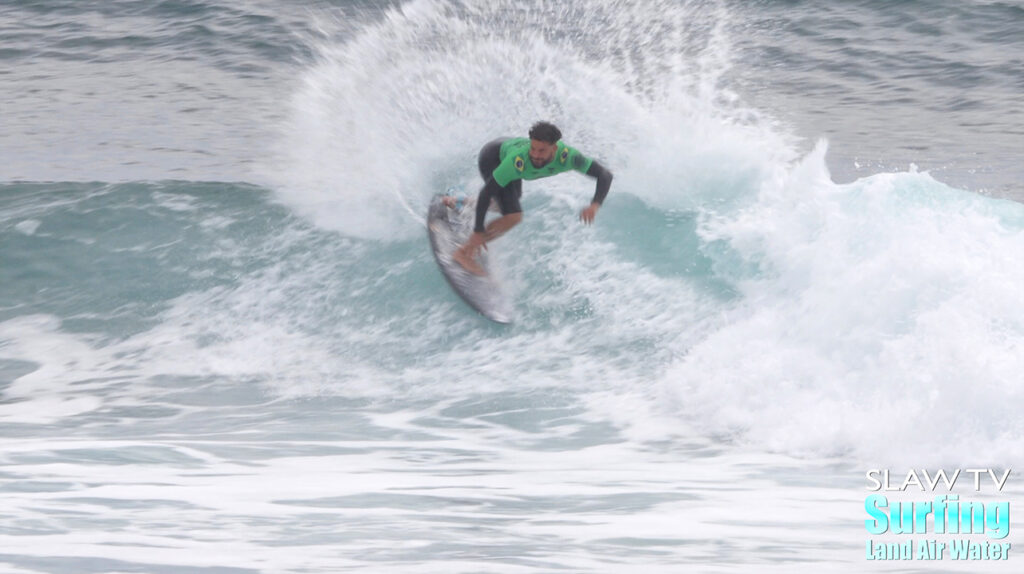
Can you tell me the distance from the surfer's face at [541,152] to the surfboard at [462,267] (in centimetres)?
122

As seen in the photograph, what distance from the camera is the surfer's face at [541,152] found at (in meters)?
7.83

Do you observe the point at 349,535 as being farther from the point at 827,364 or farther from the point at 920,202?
the point at 920,202

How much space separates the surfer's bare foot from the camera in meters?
9.05

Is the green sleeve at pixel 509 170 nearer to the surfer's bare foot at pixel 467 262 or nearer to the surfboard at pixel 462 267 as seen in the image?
the surfer's bare foot at pixel 467 262

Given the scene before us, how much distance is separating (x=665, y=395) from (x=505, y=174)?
199cm

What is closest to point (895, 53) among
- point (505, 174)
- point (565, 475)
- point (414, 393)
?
point (505, 174)

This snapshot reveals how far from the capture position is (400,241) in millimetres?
10234

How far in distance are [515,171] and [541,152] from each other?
457 mm

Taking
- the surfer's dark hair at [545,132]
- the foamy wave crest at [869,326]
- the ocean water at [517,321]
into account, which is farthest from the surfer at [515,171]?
the foamy wave crest at [869,326]

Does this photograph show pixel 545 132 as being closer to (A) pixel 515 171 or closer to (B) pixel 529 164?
(B) pixel 529 164

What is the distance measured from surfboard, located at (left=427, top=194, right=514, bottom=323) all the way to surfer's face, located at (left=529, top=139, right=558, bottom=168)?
1.22m

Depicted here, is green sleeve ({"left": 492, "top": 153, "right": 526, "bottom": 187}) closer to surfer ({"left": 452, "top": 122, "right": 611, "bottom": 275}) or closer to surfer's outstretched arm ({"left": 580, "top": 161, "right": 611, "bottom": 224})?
surfer ({"left": 452, "top": 122, "right": 611, "bottom": 275})

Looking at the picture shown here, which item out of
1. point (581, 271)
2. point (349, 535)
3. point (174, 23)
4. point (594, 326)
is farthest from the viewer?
point (174, 23)

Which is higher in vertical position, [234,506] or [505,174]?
[505,174]
